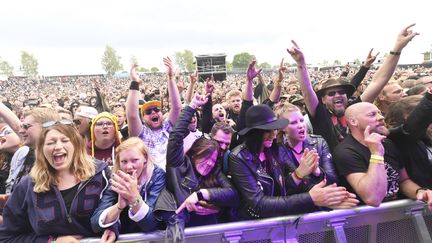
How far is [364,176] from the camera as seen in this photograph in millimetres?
2271

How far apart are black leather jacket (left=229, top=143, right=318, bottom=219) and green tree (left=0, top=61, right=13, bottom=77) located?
111m

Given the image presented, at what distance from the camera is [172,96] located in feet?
12.6

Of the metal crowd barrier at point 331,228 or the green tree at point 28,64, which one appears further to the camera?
the green tree at point 28,64

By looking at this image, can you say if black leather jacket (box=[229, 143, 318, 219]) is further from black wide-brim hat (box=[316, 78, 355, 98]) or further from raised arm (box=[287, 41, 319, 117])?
black wide-brim hat (box=[316, 78, 355, 98])

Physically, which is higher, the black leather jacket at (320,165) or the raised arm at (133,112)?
the raised arm at (133,112)

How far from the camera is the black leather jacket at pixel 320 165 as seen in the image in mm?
2418

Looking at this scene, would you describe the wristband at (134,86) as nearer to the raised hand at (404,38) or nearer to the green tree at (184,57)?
the raised hand at (404,38)

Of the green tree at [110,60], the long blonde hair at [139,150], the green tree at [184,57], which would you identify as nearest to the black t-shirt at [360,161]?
the long blonde hair at [139,150]

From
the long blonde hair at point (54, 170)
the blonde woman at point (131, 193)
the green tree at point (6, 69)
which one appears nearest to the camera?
the blonde woman at point (131, 193)

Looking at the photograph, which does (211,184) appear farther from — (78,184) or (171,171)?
(78,184)

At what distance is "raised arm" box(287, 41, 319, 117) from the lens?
3.17 m

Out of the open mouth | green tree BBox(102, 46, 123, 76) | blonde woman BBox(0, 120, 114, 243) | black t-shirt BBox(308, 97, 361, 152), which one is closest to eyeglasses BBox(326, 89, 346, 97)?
black t-shirt BBox(308, 97, 361, 152)

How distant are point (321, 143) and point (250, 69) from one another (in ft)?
5.98

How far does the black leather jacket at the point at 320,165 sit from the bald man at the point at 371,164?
0.24 feet
